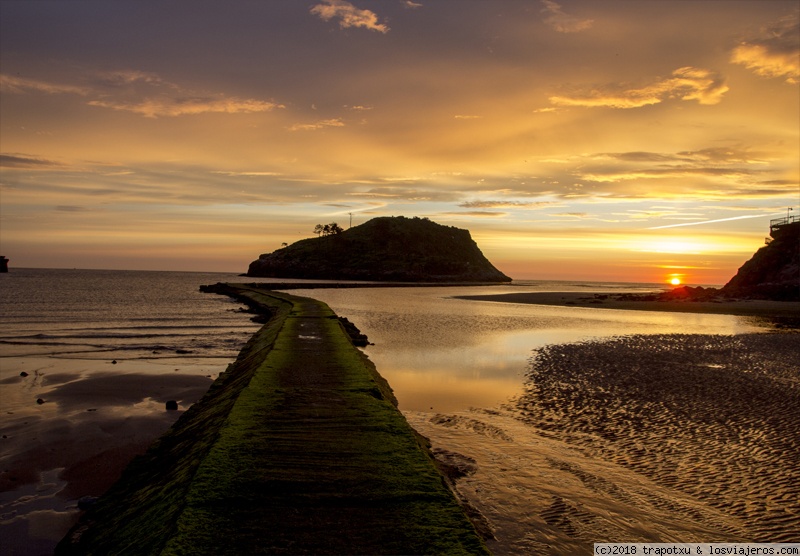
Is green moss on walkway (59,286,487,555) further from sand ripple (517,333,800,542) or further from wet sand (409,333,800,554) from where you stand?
sand ripple (517,333,800,542)

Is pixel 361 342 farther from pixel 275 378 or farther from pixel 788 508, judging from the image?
pixel 788 508

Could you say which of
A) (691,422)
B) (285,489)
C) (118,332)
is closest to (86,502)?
(285,489)

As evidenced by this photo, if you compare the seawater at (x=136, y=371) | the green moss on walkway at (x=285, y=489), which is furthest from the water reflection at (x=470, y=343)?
the green moss on walkway at (x=285, y=489)

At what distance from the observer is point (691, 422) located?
12625mm

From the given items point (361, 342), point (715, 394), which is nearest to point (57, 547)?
point (715, 394)

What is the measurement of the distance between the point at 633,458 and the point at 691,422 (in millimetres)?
3301

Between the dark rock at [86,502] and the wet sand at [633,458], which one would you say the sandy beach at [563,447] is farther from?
the dark rock at [86,502]

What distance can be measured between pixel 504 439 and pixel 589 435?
6.49 ft

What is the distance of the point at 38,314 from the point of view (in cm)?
4172

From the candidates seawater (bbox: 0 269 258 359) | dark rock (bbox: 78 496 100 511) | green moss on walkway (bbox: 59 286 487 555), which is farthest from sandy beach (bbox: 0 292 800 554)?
seawater (bbox: 0 269 258 359)

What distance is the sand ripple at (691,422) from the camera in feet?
27.5

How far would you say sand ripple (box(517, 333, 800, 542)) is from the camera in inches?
330

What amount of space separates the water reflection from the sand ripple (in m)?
1.56

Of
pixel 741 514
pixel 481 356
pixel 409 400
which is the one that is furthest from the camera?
pixel 481 356
